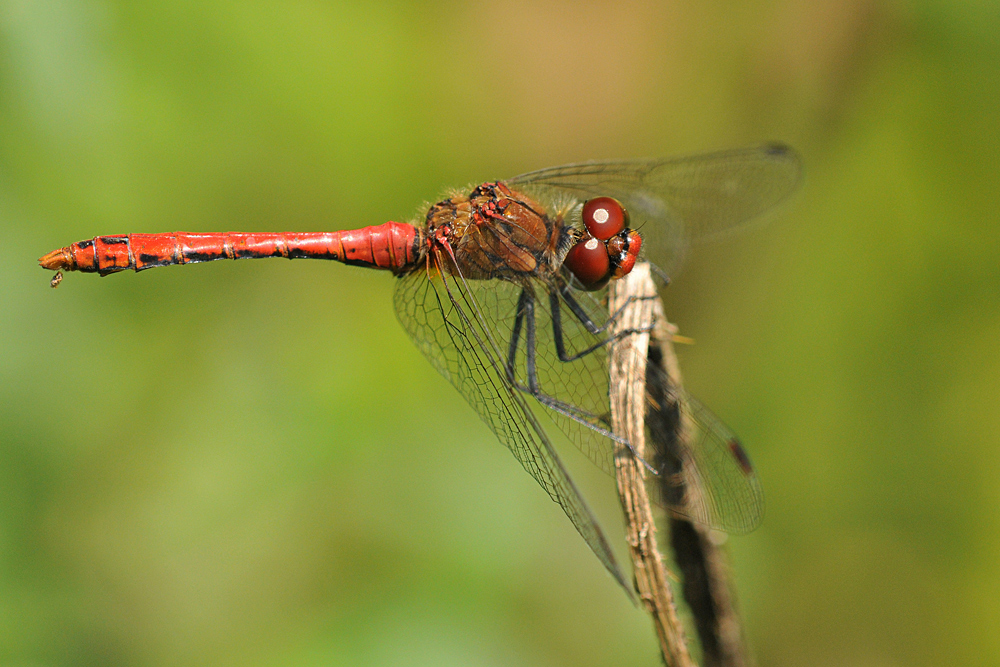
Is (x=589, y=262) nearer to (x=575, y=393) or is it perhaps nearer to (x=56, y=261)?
(x=575, y=393)

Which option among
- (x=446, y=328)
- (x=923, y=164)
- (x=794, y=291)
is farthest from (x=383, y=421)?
(x=923, y=164)

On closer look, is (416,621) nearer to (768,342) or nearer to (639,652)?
(639,652)

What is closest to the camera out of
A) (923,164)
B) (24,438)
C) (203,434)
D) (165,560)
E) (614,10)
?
(24,438)

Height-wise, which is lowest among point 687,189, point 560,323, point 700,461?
point 700,461

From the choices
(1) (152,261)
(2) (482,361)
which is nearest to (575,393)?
(2) (482,361)

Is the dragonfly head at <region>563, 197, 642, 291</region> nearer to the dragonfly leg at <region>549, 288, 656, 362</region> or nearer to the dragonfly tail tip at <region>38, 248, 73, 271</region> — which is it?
the dragonfly leg at <region>549, 288, 656, 362</region>

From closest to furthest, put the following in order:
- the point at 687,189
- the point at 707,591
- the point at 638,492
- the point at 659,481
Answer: the point at 638,492 < the point at 707,591 < the point at 659,481 < the point at 687,189
